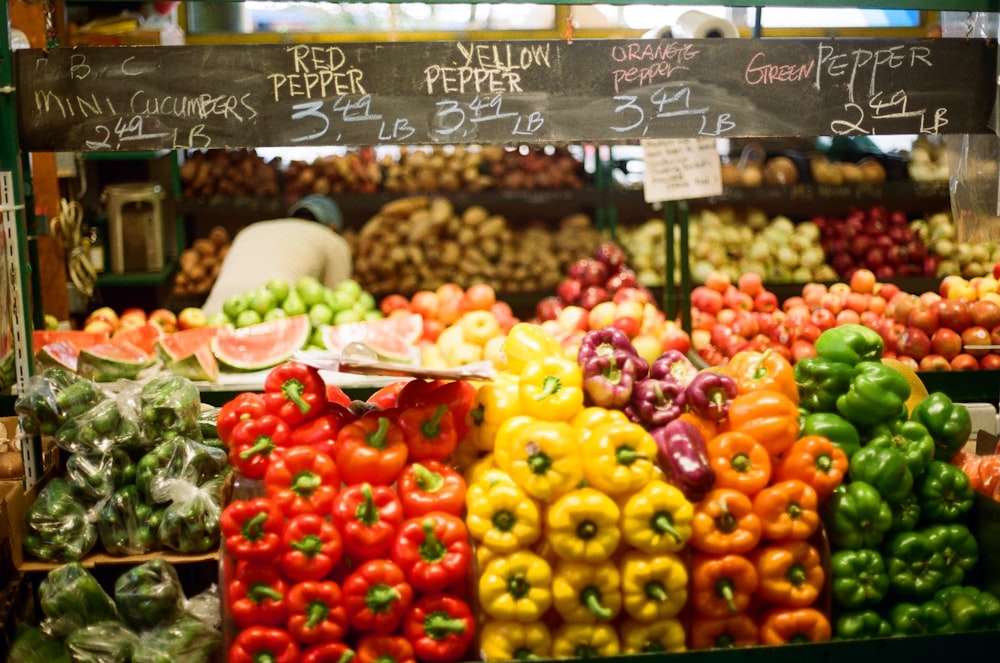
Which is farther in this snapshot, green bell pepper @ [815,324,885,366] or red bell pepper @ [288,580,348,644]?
green bell pepper @ [815,324,885,366]

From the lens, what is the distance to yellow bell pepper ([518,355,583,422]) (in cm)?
236

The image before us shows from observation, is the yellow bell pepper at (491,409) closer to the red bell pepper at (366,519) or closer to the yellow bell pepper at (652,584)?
the red bell pepper at (366,519)

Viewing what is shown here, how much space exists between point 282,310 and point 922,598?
343 cm

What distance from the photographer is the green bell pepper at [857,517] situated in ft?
7.68

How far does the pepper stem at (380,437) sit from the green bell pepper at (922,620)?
4.16 ft

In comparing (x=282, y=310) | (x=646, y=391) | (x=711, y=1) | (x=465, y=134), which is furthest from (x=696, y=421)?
(x=282, y=310)

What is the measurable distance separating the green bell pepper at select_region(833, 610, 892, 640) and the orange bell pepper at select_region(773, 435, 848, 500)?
10.9 inches

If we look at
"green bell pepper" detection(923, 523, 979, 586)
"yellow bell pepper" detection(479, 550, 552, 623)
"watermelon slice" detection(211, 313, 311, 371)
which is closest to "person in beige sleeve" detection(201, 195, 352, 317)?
"watermelon slice" detection(211, 313, 311, 371)

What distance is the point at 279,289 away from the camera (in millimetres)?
5078

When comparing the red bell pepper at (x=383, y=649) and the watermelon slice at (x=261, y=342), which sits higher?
the watermelon slice at (x=261, y=342)

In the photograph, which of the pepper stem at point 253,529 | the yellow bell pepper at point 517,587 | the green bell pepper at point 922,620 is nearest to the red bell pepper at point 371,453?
the pepper stem at point 253,529

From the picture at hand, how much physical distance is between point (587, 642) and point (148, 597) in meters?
1.15

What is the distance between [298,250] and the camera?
5.68 meters

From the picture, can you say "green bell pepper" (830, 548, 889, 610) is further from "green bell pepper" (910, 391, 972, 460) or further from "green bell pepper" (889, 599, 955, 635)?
"green bell pepper" (910, 391, 972, 460)
